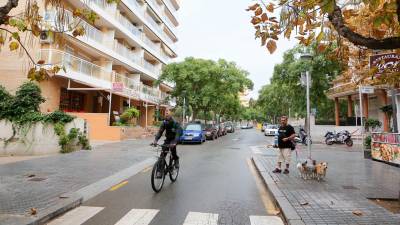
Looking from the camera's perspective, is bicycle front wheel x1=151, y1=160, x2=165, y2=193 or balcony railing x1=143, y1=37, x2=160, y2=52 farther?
balcony railing x1=143, y1=37, x2=160, y2=52

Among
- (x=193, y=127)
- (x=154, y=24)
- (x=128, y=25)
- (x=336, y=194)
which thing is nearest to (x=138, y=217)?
(x=336, y=194)

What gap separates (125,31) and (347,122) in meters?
24.9

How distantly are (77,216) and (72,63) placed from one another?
1813 cm

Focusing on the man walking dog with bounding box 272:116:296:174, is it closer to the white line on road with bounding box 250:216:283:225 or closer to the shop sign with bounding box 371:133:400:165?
the white line on road with bounding box 250:216:283:225

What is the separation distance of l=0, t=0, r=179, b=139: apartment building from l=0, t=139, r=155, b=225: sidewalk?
4.06 meters

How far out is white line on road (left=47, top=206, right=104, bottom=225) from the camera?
5535 millimetres

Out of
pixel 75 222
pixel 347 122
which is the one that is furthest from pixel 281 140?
pixel 347 122

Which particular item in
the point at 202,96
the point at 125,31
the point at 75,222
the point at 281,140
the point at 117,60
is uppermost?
the point at 125,31

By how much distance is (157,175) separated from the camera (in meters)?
7.86

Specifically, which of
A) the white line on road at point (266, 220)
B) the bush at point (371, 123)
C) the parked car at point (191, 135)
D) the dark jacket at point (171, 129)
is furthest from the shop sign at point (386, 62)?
the bush at point (371, 123)

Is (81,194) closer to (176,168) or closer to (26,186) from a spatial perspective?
(26,186)

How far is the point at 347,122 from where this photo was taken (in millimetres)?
36594

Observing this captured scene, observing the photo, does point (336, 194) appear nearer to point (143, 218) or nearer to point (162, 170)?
point (162, 170)

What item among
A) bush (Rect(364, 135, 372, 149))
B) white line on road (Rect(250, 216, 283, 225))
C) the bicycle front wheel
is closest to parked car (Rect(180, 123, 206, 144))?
bush (Rect(364, 135, 372, 149))
